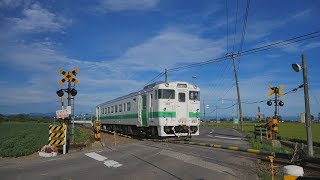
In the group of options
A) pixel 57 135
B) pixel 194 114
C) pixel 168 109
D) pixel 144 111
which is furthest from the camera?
pixel 144 111

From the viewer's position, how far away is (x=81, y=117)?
167 feet

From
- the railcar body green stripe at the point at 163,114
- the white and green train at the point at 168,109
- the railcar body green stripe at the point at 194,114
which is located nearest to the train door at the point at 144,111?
the white and green train at the point at 168,109

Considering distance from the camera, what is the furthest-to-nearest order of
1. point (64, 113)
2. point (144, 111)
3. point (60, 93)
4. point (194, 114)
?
A: point (144, 111)
point (194, 114)
point (60, 93)
point (64, 113)

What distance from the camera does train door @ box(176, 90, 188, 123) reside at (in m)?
21.8

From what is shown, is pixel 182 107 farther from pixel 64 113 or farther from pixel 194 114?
pixel 64 113

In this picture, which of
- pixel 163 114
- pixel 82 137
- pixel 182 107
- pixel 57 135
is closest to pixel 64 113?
pixel 57 135

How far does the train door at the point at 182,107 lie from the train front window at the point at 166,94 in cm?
52

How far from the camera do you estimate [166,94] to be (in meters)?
21.5

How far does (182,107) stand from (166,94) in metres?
1.37

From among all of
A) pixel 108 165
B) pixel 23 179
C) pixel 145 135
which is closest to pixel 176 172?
pixel 108 165

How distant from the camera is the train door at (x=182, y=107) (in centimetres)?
2180

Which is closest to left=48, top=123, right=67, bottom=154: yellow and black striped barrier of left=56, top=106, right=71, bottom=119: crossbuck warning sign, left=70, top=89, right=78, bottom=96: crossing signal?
Answer: left=56, top=106, right=71, bottom=119: crossbuck warning sign

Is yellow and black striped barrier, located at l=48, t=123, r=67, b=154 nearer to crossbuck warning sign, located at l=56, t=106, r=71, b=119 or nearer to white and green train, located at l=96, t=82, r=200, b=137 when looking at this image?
crossbuck warning sign, located at l=56, t=106, r=71, b=119

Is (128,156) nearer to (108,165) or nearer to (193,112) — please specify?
(108,165)
